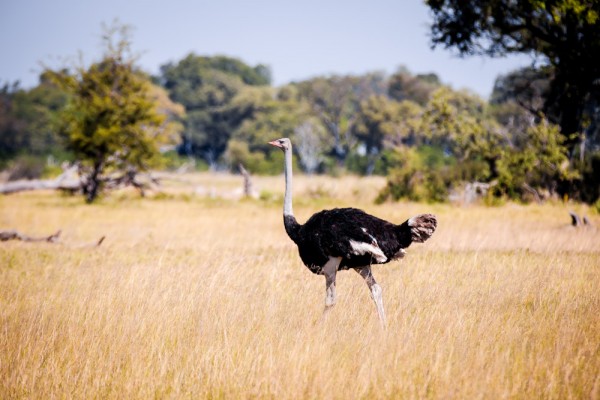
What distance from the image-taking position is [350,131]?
69.8 metres

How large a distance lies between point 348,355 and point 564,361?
1695 millimetres

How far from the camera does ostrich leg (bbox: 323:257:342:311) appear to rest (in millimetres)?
5992

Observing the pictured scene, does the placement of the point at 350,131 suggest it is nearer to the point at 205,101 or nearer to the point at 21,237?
the point at 205,101

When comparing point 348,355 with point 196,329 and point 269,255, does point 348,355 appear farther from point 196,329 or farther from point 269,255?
point 269,255

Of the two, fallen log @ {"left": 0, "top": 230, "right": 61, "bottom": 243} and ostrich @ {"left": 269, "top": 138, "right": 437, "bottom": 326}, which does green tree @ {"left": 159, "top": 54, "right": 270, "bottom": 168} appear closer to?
fallen log @ {"left": 0, "top": 230, "right": 61, "bottom": 243}

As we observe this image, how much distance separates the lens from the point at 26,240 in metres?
12.9

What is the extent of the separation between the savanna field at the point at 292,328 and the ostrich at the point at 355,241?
50 centimetres

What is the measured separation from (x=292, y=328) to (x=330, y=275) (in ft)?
2.13

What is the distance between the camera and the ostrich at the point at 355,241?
5.80 metres

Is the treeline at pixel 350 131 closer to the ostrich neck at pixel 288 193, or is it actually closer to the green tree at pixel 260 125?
the green tree at pixel 260 125

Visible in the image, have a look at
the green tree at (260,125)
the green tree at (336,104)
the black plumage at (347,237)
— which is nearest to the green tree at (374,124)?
the green tree at (336,104)

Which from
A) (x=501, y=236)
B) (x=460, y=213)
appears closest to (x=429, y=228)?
(x=501, y=236)

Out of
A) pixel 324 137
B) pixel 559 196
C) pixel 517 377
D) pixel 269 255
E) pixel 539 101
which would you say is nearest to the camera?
pixel 517 377

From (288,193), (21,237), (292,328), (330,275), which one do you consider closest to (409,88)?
(21,237)
